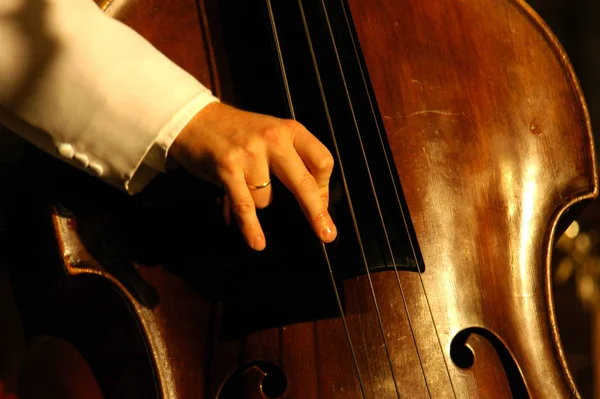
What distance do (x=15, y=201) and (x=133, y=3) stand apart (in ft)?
0.92

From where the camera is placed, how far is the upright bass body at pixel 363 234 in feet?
2.03

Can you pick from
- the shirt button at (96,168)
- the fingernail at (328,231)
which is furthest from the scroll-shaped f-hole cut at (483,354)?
the shirt button at (96,168)

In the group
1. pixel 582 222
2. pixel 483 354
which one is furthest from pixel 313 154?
pixel 582 222

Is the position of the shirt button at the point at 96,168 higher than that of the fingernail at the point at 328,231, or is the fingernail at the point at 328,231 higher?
the shirt button at the point at 96,168

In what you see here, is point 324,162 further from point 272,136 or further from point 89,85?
point 89,85

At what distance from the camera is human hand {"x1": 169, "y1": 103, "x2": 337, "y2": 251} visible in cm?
57

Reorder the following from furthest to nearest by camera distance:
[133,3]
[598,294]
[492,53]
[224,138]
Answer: [598,294]
[492,53]
[133,3]
[224,138]

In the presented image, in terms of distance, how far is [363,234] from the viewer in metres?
0.65

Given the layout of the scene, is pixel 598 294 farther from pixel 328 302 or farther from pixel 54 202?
pixel 54 202

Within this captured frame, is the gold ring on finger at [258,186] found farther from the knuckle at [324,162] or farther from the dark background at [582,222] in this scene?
the dark background at [582,222]

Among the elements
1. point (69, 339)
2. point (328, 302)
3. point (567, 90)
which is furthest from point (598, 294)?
point (69, 339)

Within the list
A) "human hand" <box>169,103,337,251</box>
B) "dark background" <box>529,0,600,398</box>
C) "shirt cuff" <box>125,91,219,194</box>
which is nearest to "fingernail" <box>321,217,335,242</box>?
"human hand" <box>169,103,337,251</box>

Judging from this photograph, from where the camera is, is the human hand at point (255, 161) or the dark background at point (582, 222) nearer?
the human hand at point (255, 161)

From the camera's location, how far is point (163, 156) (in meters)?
0.63
